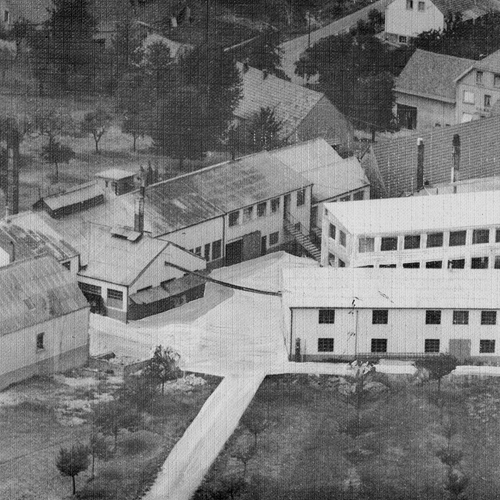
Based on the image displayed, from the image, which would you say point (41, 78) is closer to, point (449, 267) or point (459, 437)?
point (449, 267)

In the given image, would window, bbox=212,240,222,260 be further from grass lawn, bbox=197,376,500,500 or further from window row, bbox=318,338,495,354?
grass lawn, bbox=197,376,500,500

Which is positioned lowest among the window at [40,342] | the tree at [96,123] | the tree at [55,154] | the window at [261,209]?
the window at [40,342]

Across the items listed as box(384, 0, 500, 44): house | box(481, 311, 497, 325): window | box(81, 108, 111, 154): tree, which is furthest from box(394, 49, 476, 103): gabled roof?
box(481, 311, 497, 325): window

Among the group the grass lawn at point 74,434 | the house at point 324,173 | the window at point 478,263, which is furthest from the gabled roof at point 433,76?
the grass lawn at point 74,434

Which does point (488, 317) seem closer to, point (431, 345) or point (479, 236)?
point (431, 345)

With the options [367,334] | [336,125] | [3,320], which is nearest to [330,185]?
[336,125]

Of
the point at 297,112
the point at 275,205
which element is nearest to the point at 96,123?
the point at 297,112

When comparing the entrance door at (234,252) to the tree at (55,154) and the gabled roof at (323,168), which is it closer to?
the gabled roof at (323,168)
